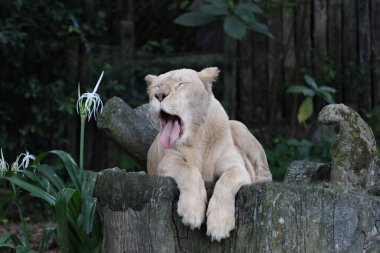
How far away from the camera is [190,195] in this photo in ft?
12.8

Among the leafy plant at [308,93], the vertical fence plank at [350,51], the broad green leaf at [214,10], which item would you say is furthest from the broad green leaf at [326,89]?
the broad green leaf at [214,10]

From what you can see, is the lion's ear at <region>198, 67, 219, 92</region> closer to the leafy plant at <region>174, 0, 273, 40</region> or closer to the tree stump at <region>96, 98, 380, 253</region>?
the tree stump at <region>96, 98, 380, 253</region>

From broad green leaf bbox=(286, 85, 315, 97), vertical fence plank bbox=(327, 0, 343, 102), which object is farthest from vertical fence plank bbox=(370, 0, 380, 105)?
broad green leaf bbox=(286, 85, 315, 97)

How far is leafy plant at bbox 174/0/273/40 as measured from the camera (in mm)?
8180

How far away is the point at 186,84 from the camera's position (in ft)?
13.7

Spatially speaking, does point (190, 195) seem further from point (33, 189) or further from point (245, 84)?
point (245, 84)

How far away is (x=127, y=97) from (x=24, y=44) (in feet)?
4.14

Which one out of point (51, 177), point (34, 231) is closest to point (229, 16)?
point (34, 231)

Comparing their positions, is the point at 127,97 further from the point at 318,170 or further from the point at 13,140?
the point at 318,170

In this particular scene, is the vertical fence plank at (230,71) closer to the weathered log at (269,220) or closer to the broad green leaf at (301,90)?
the broad green leaf at (301,90)

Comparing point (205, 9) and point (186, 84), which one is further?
point (205, 9)

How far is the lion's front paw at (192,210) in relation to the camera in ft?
12.7

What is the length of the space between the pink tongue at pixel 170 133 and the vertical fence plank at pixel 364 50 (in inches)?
212

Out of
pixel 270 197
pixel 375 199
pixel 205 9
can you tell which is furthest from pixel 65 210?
pixel 205 9
